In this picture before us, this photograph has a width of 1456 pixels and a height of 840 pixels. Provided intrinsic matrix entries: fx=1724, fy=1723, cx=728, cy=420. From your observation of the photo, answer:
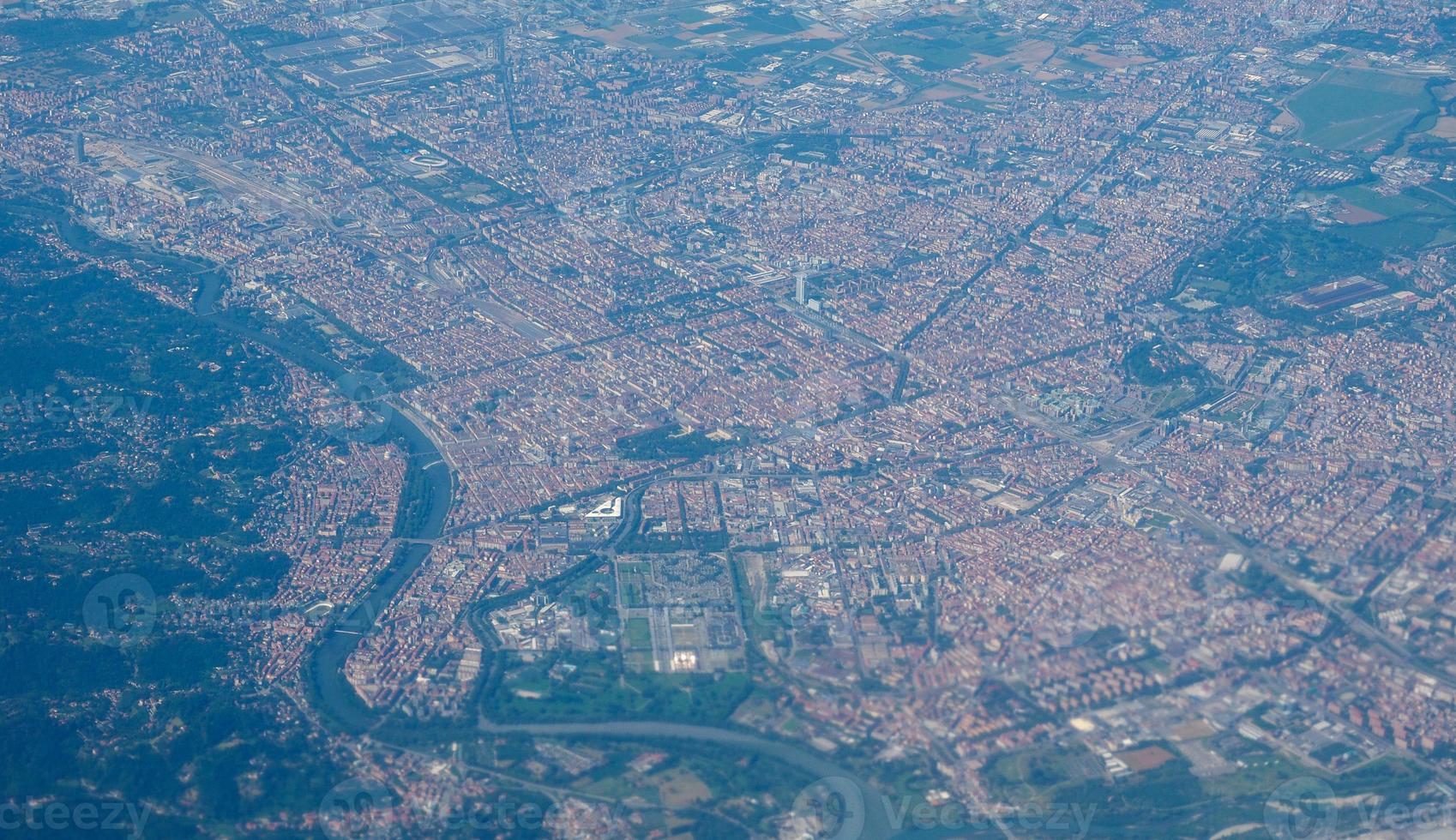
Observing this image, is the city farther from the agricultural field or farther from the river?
the agricultural field

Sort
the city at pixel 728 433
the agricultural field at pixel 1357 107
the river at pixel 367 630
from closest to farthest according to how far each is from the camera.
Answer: the river at pixel 367 630, the city at pixel 728 433, the agricultural field at pixel 1357 107

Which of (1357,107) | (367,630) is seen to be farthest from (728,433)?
(1357,107)

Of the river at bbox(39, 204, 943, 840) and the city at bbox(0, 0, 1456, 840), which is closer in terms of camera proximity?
the river at bbox(39, 204, 943, 840)

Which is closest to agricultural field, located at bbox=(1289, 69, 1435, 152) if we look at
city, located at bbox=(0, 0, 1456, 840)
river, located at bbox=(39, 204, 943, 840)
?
city, located at bbox=(0, 0, 1456, 840)

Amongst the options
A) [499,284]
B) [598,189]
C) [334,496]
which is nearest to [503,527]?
[334,496]

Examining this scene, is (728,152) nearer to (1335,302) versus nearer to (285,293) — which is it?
(285,293)

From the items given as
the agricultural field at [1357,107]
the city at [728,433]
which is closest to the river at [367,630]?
the city at [728,433]

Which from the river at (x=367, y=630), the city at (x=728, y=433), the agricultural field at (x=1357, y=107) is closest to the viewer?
the river at (x=367, y=630)

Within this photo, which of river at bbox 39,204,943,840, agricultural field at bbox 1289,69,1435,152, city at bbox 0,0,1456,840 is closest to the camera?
river at bbox 39,204,943,840

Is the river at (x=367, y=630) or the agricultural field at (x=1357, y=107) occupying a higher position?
the agricultural field at (x=1357, y=107)

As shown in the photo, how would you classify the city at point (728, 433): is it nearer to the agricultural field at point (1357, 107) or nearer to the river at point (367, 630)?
the river at point (367, 630)

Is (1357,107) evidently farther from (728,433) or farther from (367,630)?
(367,630)
